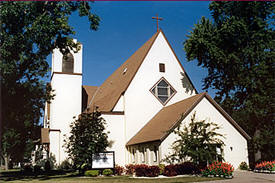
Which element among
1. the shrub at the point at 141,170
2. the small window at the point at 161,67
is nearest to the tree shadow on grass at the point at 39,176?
the shrub at the point at 141,170

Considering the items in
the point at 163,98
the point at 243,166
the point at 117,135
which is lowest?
the point at 243,166

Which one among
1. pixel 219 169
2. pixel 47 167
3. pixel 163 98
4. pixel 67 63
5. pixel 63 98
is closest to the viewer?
pixel 219 169

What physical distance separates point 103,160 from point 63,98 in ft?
44.0

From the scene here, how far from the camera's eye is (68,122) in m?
34.8

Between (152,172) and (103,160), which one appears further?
(103,160)

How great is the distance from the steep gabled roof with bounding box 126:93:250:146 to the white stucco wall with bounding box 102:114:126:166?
91cm

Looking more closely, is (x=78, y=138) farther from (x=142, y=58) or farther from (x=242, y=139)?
(x=242, y=139)

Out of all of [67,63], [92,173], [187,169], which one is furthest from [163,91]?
[67,63]

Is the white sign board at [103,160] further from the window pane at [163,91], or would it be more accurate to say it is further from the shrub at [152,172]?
the window pane at [163,91]

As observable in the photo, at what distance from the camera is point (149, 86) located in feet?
101

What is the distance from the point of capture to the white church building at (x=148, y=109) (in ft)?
80.2

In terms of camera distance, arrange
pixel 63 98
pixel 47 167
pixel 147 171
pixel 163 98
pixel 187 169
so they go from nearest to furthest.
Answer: pixel 147 171 → pixel 187 169 → pixel 163 98 → pixel 47 167 → pixel 63 98

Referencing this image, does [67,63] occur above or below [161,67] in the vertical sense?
above

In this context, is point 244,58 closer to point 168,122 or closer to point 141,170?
point 168,122
